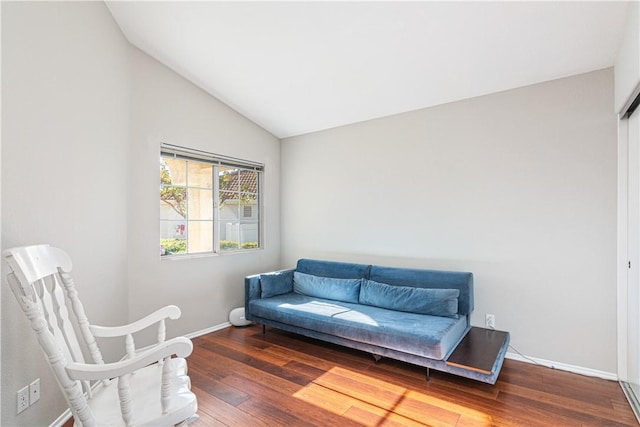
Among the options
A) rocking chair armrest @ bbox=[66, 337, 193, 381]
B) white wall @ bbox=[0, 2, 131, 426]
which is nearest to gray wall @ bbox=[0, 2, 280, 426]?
white wall @ bbox=[0, 2, 131, 426]

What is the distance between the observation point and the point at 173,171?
11.3ft

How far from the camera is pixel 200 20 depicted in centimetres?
254

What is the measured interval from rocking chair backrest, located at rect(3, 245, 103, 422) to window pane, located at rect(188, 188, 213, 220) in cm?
181

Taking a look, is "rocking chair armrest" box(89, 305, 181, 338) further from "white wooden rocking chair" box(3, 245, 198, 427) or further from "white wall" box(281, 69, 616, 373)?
"white wall" box(281, 69, 616, 373)

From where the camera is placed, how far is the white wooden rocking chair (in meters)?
1.25

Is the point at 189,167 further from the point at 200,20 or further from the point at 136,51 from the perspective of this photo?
the point at 200,20

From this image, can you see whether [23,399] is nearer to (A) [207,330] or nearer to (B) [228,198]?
(A) [207,330]

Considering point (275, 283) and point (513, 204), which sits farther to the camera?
point (275, 283)

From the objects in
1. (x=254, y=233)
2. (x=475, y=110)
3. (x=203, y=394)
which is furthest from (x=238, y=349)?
(x=475, y=110)

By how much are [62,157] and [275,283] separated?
2.36 metres

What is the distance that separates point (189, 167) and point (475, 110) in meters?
3.07

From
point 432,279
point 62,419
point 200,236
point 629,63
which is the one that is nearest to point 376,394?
point 432,279

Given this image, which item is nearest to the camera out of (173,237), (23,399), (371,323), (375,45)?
(23,399)

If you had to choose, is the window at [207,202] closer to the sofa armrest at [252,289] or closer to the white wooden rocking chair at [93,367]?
the sofa armrest at [252,289]
